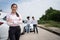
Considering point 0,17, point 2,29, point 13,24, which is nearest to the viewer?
point 13,24

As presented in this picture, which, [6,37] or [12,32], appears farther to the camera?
[6,37]

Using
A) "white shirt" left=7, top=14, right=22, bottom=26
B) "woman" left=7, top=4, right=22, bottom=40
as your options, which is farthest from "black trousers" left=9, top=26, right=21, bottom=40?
"white shirt" left=7, top=14, right=22, bottom=26

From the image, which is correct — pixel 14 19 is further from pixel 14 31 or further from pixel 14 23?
pixel 14 31

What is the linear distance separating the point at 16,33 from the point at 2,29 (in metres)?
2.55

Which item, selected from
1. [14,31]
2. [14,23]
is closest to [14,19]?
[14,23]

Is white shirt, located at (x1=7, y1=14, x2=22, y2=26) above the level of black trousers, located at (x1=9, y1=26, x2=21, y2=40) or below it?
above

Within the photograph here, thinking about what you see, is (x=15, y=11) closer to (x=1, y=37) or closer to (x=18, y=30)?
(x=18, y=30)

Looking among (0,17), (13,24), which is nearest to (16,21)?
(13,24)

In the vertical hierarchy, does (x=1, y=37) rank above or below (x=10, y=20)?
below

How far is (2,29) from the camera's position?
Answer: 9836mm

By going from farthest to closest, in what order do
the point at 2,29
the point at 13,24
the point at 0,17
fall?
the point at 0,17
the point at 2,29
the point at 13,24

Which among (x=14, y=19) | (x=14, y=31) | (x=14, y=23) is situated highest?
(x=14, y=19)

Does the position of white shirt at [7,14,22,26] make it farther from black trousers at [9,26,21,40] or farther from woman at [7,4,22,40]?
black trousers at [9,26,21,40]

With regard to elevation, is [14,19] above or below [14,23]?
above
